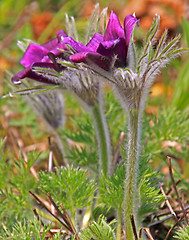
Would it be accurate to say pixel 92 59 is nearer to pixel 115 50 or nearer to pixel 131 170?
pixel 115 50

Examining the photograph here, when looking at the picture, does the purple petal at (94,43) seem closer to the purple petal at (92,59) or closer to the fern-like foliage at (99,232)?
the purple petal at (92,59)

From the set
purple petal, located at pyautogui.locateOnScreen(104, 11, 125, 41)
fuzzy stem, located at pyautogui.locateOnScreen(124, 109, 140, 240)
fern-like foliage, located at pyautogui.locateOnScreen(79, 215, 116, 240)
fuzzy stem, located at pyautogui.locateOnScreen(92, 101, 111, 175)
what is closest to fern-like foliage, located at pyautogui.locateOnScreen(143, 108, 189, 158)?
fuzzy stem, located at pyautogui.locateOnScreen(92, 101, 111, 175)

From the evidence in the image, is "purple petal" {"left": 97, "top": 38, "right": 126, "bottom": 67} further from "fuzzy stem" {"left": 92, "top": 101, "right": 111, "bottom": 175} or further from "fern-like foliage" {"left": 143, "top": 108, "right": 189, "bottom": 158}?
"fern-like foliage" {"left": 143, "top": 108, "right": 189, "bottom": 158}

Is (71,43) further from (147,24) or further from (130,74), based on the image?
(147,24)

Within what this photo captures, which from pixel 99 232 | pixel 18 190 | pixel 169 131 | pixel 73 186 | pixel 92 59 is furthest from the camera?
pixel 169 131

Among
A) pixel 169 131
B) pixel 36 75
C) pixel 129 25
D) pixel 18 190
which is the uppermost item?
pixel 129 25

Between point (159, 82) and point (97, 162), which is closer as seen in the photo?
point (97, 162)

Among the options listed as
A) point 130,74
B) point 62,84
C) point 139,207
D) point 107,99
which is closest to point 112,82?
point 130,74

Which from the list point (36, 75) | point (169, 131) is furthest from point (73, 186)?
point (169, 131)
